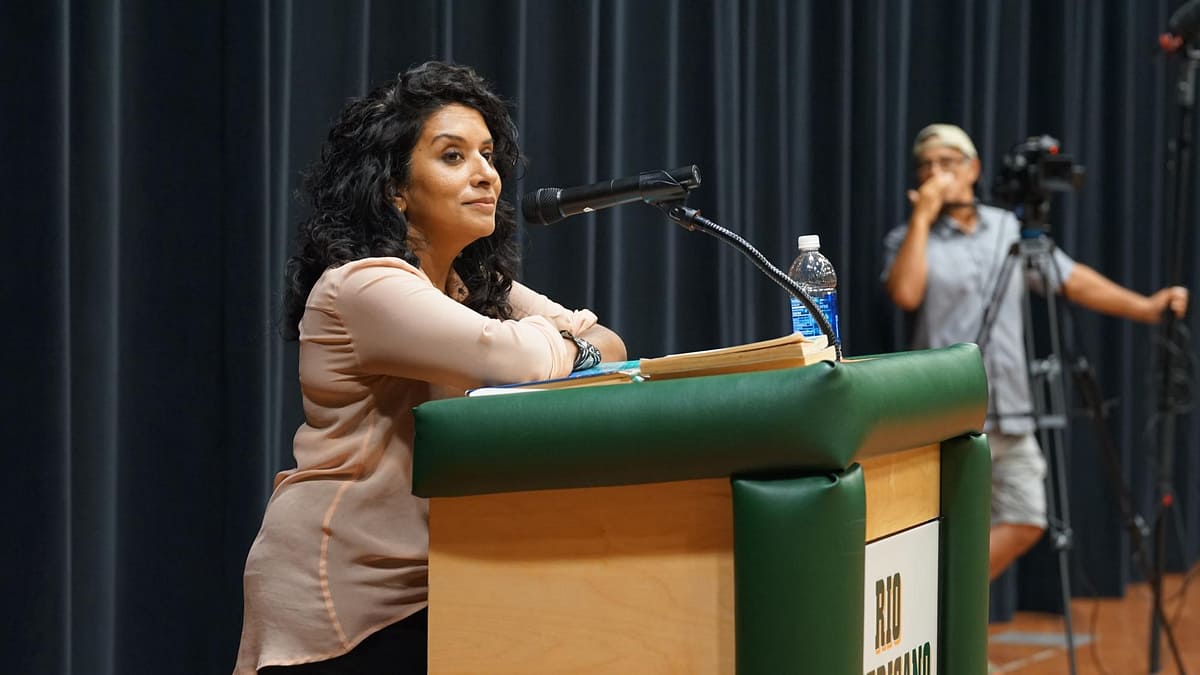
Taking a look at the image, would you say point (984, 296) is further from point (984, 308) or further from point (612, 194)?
point (612, 194)

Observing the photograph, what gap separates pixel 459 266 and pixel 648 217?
1530 mm

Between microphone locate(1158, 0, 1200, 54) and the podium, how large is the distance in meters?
2.49

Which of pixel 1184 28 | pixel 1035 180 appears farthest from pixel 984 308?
pixel 1184 28

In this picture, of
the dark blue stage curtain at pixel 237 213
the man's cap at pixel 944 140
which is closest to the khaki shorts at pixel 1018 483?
the dark blue stage curtain at pixel 237 213

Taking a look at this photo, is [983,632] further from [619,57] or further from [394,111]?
[619,57]

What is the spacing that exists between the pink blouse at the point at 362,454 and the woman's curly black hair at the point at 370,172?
0.13 meters

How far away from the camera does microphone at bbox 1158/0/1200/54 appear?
3557 mm

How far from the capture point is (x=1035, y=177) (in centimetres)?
371

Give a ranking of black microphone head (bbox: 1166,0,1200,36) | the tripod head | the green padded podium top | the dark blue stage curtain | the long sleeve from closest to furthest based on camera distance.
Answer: the green padded podium top, the long sleeve, the dark blue stage curtain, black microphone head (bbox: 1166,0,1200,36), the tripod head

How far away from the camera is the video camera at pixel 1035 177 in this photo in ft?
12.2

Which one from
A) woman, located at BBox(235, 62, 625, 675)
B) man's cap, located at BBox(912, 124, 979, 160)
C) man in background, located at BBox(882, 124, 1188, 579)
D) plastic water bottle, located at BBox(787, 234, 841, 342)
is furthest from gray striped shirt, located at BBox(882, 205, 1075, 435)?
woman, located at BBox(235, 62, 625, 675)

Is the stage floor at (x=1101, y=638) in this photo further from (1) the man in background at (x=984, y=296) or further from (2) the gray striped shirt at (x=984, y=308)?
(2) the gray striped shirt at (x=984, y=308)

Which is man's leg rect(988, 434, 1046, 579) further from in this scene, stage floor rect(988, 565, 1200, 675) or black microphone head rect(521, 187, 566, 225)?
black microphone head rect(521, 187, 566, 225)

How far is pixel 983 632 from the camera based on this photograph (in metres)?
1.62
